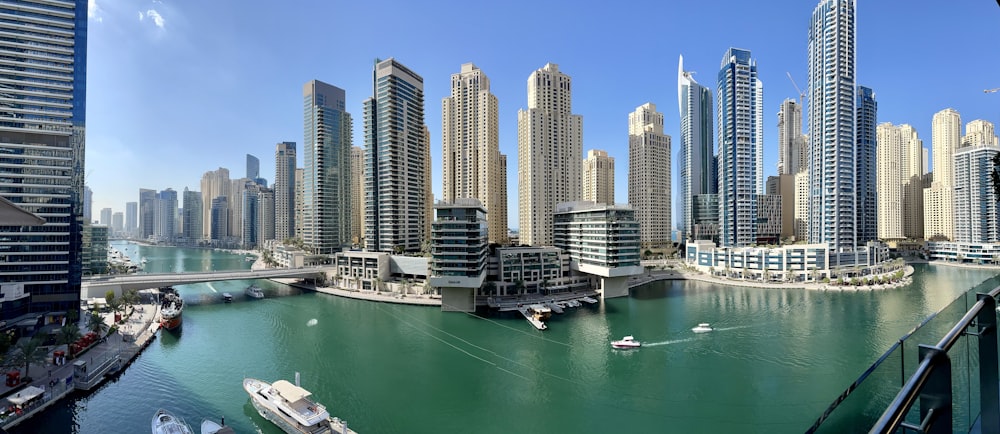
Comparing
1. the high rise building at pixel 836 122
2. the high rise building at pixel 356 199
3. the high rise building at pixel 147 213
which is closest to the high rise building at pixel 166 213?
the high rise building at pixel 147 213

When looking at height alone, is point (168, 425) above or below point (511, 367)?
above

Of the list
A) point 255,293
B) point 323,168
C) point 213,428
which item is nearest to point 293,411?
point 213,428

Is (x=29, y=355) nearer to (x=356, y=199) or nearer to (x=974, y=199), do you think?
(x=356, y=199)

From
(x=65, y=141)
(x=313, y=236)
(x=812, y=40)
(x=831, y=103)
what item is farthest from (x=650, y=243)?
(x=65, y=141)

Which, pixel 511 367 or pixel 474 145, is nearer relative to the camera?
pixel 511 367

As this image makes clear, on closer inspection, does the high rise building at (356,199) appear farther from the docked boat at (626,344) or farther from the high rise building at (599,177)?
the docked boat at (626,344)

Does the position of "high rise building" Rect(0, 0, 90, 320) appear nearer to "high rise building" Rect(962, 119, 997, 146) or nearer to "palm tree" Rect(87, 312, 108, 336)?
"palm tree" Rect(87, 312, 108, 336)
